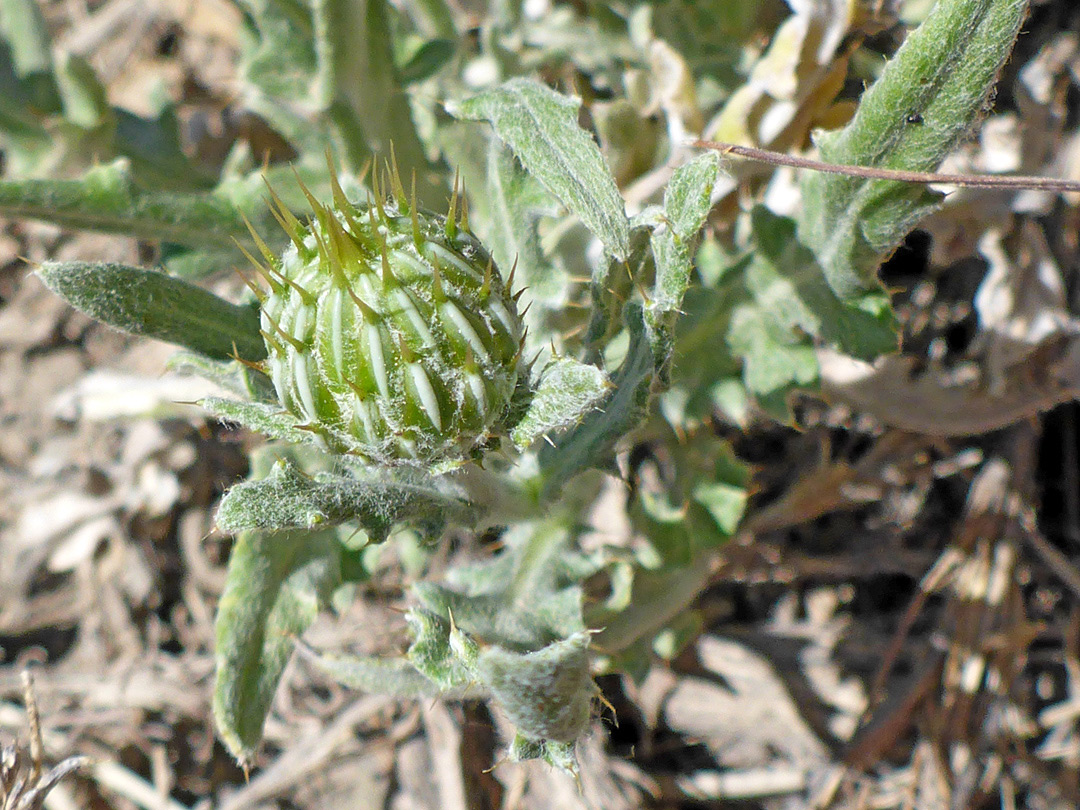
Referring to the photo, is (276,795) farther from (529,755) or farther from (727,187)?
(727,187)

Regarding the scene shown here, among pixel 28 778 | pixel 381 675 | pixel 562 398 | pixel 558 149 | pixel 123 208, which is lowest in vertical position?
pixel 28 778

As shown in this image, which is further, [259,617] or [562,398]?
[259,617]

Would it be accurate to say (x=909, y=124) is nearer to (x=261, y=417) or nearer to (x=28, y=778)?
(x=261, y=417)

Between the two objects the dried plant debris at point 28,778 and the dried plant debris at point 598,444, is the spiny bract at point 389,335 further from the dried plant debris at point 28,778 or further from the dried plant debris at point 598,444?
the dried plant debris at point 28,778

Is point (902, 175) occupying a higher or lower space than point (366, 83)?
higher

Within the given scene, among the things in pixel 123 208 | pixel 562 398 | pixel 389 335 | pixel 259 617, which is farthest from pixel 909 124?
pixel 123 208

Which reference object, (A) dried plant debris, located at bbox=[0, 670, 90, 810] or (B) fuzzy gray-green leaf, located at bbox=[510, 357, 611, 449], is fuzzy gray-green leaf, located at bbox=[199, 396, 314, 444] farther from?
(A) dried plant debris, located at bbox=[0, 670, 90, 810]

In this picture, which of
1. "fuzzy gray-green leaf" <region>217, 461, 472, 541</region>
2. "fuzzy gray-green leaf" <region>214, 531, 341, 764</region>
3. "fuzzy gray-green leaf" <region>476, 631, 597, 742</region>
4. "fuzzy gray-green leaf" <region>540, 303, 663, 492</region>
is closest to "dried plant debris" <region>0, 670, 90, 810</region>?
"fuzzy gray-green leaf" <region>214, 531, 341, 764</region>
